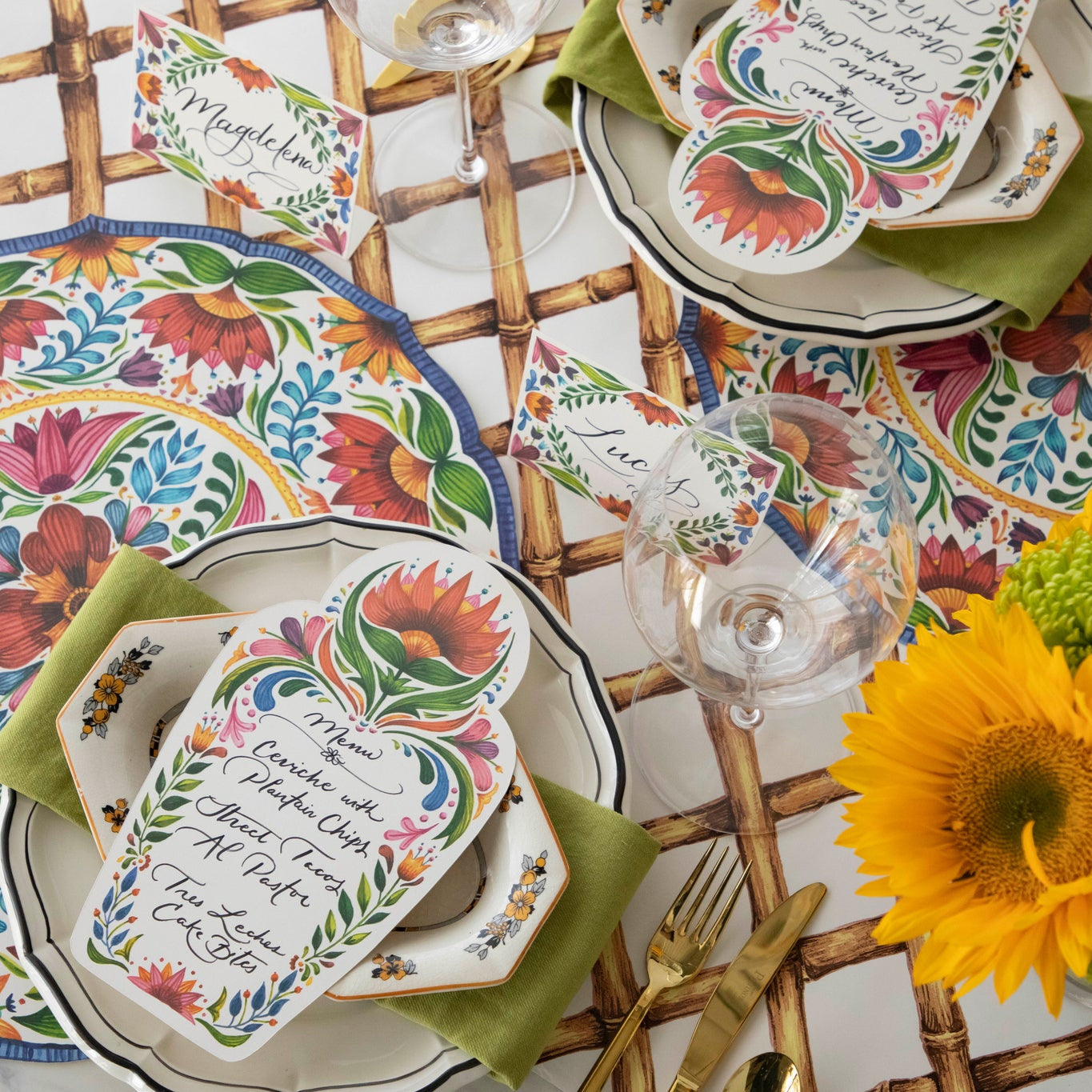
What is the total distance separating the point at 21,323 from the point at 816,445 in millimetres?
557

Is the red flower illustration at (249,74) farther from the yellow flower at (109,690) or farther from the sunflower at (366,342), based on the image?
the yellow flower at (109,690)

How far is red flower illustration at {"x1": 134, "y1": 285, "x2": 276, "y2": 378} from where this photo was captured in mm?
719

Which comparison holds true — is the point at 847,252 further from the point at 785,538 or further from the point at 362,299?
the point at 362,299

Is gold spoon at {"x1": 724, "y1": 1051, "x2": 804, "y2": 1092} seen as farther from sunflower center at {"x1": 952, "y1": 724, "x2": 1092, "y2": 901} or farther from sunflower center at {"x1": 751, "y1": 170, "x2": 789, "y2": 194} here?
sunflower center at {"x1": 751, "y1": 170, "x2": 789, "y2": 194}

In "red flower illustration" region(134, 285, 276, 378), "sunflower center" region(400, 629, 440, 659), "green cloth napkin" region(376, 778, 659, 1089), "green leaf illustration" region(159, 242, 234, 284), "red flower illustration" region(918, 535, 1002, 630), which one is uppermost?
"green leaf illustration" region(159, 242, 234, 284)

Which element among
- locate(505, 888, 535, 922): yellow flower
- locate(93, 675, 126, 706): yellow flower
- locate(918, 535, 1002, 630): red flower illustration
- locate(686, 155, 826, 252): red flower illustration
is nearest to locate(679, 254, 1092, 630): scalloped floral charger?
locate(918, 535, 1002, 630): red flower illustration

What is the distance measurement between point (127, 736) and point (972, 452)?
0.55 metres

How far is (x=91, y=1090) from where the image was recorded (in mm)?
607

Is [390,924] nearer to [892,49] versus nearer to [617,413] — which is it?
[617,413]

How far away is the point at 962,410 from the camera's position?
0.69 meters

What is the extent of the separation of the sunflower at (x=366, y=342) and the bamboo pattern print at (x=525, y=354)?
0.02 meters

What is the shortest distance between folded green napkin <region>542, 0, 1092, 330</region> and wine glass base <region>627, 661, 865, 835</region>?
0.87 feet

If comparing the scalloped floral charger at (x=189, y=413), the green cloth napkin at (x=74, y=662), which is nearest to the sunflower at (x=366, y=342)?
the scalloped floral charger at (x=189, y=413)

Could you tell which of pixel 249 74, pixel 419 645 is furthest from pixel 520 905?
pixel 249 74
